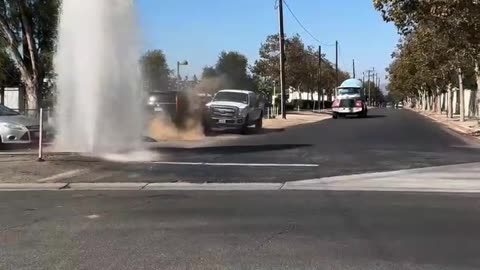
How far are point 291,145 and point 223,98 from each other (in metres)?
9.50

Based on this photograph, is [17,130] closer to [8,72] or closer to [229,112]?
[229,112]

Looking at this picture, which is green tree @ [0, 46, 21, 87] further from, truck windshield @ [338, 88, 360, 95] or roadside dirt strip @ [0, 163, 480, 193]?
truck windshield @ [338, 88, 360, 95]

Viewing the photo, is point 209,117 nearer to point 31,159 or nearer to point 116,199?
point 31,159

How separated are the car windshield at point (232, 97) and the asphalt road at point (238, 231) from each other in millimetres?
19240

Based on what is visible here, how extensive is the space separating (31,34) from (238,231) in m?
20.7

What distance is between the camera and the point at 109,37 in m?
17.1

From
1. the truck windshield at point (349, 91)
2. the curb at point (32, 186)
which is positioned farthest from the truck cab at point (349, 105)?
the curb at point (32, 186)

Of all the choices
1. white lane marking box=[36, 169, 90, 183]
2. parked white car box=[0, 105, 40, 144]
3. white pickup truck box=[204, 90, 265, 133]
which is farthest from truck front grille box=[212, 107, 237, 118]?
white lane marking box=[36, 169, 90, 183]

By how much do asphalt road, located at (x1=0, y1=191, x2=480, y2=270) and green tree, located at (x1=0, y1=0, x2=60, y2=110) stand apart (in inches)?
628

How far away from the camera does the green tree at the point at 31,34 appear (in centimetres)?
2614

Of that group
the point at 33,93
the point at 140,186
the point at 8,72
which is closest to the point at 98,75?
the point at 140,186

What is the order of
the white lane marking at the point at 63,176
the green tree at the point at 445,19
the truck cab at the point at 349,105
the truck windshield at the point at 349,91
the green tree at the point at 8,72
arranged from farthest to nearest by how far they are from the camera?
the truck windshield at the point at 349,91 → the truck cab at the point at 349,105 → the green tree at the point at 8,72 → the green tree at the point at 445,19 → the white lane marking at the point at 63,176

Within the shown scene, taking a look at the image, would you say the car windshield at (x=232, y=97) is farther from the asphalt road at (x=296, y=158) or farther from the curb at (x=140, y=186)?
the curb at (x=140, y=186)

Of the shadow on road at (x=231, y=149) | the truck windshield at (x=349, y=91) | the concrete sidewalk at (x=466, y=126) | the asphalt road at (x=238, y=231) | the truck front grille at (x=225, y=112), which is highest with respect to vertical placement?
the truck windshield at (x=349, y=91)
